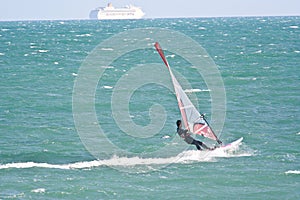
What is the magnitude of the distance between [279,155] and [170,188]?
6746 mm

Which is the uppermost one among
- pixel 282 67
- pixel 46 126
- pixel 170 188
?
pixel 282 67

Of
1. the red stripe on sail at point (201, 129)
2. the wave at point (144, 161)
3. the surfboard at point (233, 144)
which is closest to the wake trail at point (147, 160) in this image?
the wave at point (144, 161)

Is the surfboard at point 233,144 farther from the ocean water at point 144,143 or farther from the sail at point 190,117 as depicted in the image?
the sail at point 190,117

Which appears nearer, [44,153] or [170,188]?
[170,188]

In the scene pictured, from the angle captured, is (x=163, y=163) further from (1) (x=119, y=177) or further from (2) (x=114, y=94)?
(2) (x=114, y=94)

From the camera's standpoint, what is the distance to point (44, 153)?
30891 mm

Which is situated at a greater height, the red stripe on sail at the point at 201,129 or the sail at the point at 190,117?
the sail at the point at 190,117

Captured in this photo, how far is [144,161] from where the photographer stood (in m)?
29.5

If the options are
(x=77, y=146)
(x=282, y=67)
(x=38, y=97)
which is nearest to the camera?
(x=77, y=146)

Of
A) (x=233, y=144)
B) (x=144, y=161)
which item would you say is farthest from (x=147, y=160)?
(x=233, y=144)

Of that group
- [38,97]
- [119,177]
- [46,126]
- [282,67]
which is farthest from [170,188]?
[282,67]

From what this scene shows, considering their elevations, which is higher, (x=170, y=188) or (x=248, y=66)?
(x=248, y=66)

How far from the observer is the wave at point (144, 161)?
28578mm

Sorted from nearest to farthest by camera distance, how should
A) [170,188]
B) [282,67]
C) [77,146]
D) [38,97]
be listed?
[170,188], [77,146], [38,97], [282,67]
